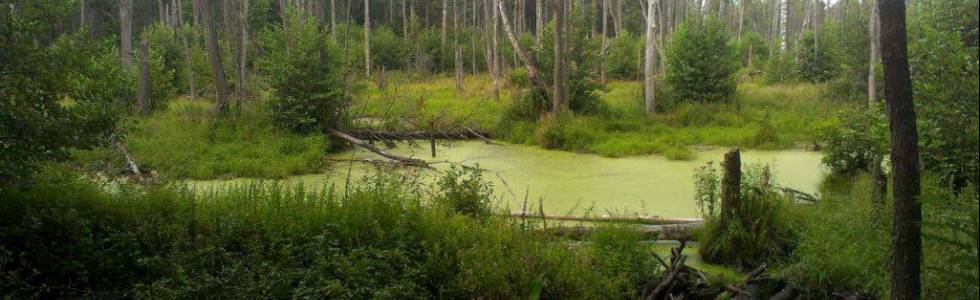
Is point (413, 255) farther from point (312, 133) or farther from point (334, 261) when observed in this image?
point (312, 133)

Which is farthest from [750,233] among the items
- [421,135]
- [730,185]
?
[421,135]

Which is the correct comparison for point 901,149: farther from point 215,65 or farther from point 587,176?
point 215,65

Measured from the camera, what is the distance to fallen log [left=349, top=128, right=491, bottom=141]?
14859 mm

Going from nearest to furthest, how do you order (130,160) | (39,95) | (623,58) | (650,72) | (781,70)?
(39,95) → (130,160) → (650,72) → (781,70) → (623,58)

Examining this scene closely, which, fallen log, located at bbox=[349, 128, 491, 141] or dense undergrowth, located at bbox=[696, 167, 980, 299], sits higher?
fallen log, located at bbox=[349, 128, 491, 141]

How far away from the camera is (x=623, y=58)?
98.8ft

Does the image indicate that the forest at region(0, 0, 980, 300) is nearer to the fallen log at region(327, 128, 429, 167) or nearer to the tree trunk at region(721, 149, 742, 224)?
the tree trunk at region(721, 149, 742, 224)

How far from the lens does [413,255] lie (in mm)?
5773

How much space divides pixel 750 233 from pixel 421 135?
10213 millimetres

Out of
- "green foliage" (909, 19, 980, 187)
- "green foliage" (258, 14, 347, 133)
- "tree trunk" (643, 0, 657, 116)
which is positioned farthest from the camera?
"tree trunk" (643, 0, 657, 116)

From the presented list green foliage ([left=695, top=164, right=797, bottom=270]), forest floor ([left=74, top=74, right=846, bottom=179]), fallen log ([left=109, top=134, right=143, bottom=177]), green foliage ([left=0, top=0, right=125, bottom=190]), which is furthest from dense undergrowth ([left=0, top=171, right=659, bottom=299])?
fallen log ([left=109, top=134, right=143, bottom=177])

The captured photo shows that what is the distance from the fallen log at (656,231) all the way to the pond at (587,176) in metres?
0.57

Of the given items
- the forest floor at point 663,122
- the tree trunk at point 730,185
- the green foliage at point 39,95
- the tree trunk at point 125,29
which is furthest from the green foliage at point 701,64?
the green foliage at point 39,95

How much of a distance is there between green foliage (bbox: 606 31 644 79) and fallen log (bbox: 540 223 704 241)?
870 inches
